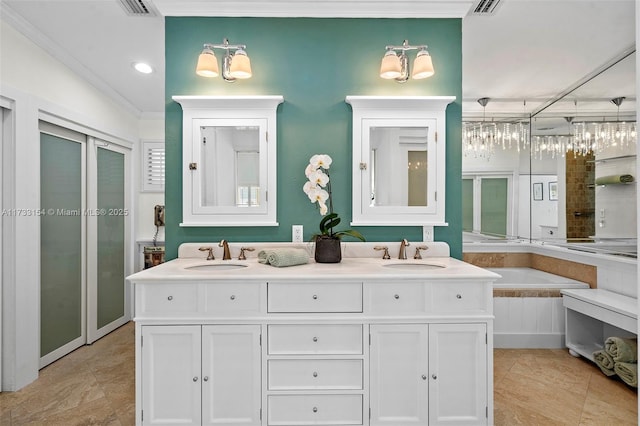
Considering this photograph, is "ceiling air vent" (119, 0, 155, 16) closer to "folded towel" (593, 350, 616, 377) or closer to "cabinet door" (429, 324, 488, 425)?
"cabinet door" (429, 324, 488, 425)

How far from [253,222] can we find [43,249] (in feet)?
6.17

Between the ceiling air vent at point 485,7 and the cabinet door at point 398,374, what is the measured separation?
6.72ft

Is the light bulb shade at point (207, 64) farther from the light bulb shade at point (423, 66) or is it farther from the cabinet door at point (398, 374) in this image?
the cabinet door at point (398, 374)

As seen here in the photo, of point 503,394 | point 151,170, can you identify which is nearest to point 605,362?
point 503,394

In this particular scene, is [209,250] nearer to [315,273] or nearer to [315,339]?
[315,273]

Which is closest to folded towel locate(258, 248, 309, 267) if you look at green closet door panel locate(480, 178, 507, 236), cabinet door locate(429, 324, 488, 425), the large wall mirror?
cabinet door locate(429, 324, 488, 425)

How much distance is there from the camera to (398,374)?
1.90 meters

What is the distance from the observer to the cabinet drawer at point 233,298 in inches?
74.2

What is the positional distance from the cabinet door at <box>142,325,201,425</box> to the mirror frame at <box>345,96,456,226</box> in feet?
4.02

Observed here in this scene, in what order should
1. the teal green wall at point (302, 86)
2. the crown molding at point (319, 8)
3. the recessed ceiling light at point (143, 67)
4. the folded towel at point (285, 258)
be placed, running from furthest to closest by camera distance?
the recessed ceiling light at point (143, 67)
the teal green wall at point (302, 86)
the crown molding at point (319, 8)
the folded towel at point (285, 258)

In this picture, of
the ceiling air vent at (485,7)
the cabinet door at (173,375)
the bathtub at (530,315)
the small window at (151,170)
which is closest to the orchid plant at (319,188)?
the cabinet door at (173,375)

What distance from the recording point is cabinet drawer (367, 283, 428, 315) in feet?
6.23

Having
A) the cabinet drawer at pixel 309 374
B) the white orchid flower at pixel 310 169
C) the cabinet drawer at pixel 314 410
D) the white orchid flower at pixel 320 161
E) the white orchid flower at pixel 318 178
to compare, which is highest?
the white orchid flower at pixel 320 161

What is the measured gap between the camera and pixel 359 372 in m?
1.90
